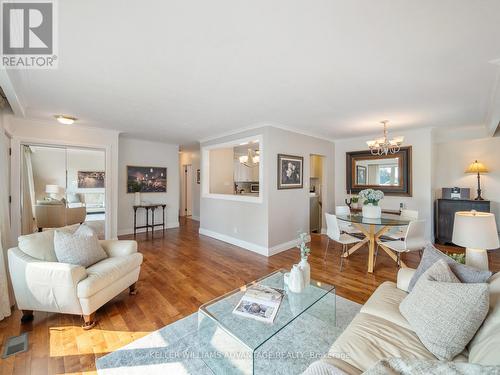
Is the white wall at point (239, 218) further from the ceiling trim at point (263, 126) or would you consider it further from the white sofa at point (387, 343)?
the white sofa at point (387, 343)

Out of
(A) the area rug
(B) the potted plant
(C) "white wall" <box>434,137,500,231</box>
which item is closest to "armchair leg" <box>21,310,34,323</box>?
(A) the area rug

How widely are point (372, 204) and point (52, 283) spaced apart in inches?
168

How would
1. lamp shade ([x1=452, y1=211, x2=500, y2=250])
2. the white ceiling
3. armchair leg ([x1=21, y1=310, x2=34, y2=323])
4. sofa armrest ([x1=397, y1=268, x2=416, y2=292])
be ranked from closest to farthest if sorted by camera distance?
the white ceiling < lamp shade ([x1=452, y1=211, x2=500, y2=250]) < sofa armrest ([x1=397, y1=268, x2=416, y2=292]) < armchair leg ([x1=21, y1=310, x2=34, y2=323])

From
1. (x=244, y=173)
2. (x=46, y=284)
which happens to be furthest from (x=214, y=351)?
(x=244, y=173)

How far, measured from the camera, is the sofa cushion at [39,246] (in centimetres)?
218

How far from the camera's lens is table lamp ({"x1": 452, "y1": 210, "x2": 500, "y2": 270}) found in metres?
1.74

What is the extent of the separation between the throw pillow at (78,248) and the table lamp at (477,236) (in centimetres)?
350

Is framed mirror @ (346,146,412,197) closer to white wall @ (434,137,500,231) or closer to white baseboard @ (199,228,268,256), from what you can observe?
white wall @ (434,137,500,231)

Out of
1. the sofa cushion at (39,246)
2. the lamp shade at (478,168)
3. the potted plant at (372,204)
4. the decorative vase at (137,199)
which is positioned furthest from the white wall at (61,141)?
the lamp shade at (478,168)

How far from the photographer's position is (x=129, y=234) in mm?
5641

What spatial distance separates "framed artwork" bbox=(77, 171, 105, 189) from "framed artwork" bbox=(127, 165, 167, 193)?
1118mm

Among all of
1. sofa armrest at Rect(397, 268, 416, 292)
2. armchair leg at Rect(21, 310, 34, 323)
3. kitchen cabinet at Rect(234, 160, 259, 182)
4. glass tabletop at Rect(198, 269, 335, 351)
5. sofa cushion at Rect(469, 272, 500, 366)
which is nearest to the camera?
sofa cushion at Rect(469, 272, 500, 366)

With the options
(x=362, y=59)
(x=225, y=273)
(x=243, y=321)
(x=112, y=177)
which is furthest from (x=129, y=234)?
(x=362, y=59)

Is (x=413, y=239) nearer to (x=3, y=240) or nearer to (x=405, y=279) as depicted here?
(x=405, y=279)
